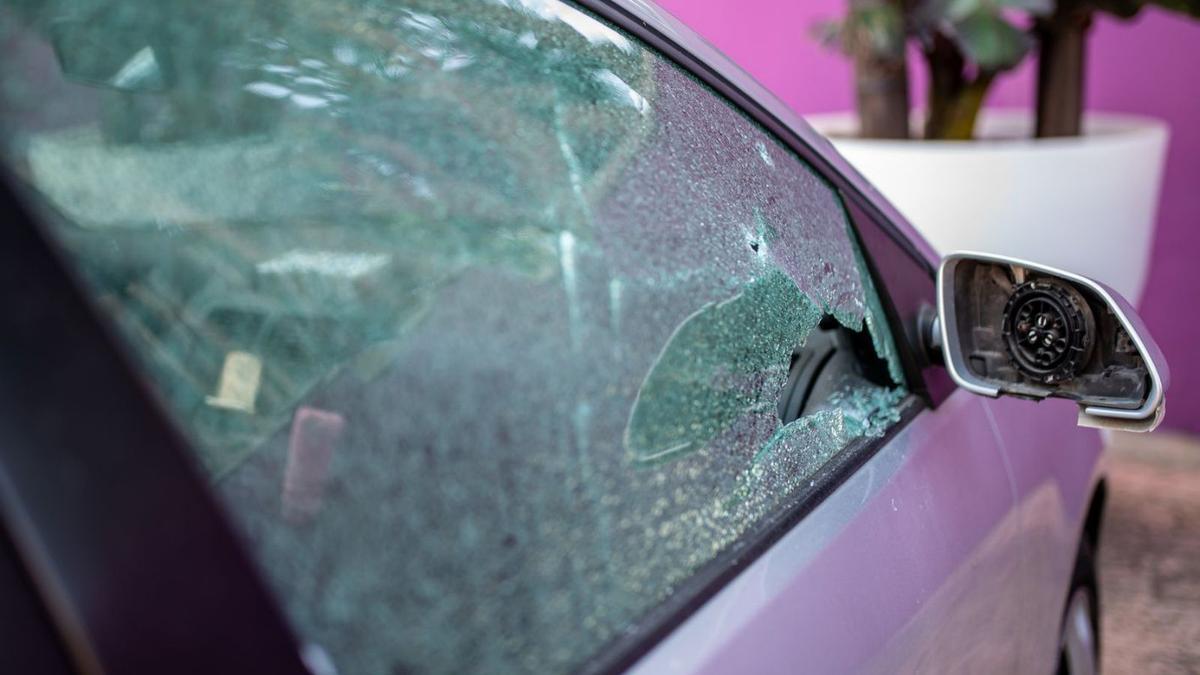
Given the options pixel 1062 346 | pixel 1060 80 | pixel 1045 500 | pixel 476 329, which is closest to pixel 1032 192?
pixel 1060 80

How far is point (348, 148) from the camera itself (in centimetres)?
72

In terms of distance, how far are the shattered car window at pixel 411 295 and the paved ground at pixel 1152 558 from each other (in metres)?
2.01

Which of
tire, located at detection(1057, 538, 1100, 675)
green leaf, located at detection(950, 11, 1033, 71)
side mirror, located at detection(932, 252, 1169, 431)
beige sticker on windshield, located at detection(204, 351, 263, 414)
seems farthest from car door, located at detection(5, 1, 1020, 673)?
green leaf, located at detection(950, 11, 1033, 71)

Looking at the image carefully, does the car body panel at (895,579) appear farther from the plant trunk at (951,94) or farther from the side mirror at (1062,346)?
the plant trunk at (951,94)

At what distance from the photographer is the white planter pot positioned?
10.1 ft

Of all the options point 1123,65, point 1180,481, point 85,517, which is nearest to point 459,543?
point 85,517

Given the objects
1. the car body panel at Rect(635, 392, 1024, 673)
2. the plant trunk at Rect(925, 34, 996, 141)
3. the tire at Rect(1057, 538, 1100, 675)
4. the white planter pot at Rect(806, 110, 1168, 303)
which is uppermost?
the car body panel at Rect(635, 392, 1024, 673)

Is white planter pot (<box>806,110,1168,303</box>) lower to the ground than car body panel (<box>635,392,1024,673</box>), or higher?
lower

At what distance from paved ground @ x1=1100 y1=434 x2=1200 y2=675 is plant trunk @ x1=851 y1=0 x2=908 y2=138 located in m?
1.28

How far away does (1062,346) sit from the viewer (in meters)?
1.18

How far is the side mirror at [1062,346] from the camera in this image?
3.76 ft

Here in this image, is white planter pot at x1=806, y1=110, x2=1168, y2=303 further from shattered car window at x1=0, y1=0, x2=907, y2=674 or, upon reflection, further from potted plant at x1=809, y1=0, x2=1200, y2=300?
shattered car window at x1=0, y1=0, x2=907, y2=674

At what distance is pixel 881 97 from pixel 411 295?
2.88 m

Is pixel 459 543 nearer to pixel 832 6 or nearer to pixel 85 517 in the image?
pixel 85 517
